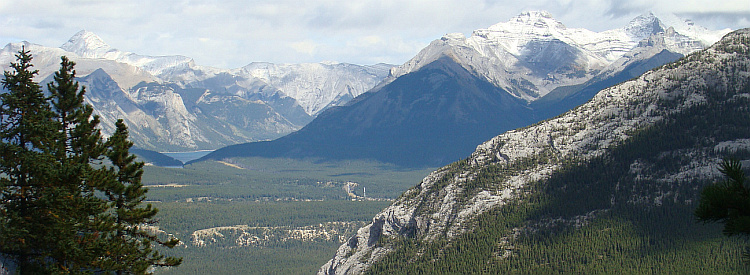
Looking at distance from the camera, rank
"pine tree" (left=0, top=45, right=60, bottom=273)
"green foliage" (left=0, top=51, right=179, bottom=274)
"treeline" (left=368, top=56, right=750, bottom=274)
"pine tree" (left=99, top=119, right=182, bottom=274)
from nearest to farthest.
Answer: "pine tree" (left=0, top=45, right=60, bottom=273)
"green foliage" (left=0, top=51, right=179, bottom=274)
"pine tree" (left=99, top=119, right=182, bottom=274)
"treeline" (left=368, top=56, right=750, bottom=274)

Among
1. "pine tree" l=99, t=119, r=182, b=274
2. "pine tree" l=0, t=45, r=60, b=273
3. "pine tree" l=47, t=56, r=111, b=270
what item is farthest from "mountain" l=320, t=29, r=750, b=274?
"pine tree" l=0, t=45, r=60, b=273

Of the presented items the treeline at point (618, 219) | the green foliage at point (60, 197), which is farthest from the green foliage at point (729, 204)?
the treeline at point (618, 219)

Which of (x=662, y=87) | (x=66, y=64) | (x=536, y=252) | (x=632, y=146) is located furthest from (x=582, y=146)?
(x=66, y=64)

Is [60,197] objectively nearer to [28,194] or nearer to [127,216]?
[28,194]

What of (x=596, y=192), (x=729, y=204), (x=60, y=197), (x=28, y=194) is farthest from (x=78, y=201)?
(x=596, y=192)

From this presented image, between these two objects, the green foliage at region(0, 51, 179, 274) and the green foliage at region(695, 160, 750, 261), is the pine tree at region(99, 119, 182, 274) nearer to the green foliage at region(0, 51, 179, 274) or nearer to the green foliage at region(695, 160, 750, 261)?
the green foliage at region(0, 51, 179, 274)

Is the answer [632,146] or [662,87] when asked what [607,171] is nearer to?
[632,146]
